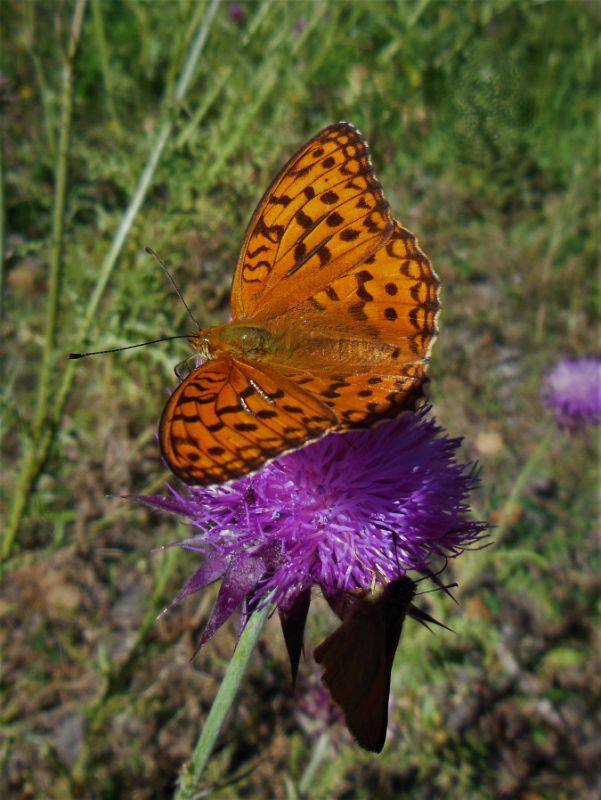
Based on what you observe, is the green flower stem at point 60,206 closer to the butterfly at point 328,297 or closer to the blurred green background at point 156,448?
the blurred green background at point 156,448

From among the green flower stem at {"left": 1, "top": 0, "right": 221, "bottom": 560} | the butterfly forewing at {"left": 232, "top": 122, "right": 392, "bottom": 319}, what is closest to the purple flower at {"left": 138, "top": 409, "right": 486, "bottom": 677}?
the butterfly forewing at {"left": 232, "top": 122, "right": 392, "bottom": 319}

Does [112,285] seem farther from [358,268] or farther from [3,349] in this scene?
[358,268]

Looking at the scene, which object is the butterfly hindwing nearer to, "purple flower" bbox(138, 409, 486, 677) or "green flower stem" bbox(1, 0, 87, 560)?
"purple flower" bbox(138, 409, 486, 677)

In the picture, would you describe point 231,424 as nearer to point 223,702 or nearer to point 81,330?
point 223,702

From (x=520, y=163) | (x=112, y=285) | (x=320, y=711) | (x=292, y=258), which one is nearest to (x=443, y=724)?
(x=320, y=711)

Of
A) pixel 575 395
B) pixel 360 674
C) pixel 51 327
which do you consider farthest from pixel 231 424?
pixel 575 395

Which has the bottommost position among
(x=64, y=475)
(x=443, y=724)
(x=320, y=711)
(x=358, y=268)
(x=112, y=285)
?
(x=443, y=724)
